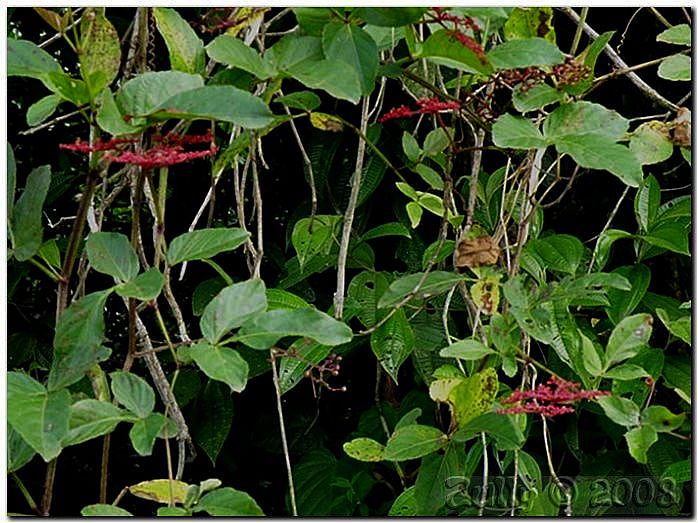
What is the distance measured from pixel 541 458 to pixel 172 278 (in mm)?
530

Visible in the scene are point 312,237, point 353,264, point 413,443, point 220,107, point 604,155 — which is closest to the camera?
point 220,107

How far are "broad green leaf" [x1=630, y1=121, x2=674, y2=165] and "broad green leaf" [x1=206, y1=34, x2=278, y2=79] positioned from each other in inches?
15.8

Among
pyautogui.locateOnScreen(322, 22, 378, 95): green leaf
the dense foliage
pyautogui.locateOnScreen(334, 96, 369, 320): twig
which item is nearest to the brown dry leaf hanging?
the dense foliage

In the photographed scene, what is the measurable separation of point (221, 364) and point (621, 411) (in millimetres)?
365

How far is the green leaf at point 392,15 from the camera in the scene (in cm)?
68

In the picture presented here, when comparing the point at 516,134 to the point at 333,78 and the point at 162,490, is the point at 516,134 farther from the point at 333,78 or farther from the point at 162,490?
the point at 162,490

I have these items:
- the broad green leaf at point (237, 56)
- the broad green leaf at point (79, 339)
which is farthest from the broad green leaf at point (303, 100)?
the broad green leaf at point (79, 339)

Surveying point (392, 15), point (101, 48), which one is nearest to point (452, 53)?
point (392, 15)

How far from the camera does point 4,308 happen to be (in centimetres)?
81

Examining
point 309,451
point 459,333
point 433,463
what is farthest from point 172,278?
point 433,463

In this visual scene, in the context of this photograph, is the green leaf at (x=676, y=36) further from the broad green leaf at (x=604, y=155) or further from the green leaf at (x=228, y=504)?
the green leaf at (x=228, y=504)

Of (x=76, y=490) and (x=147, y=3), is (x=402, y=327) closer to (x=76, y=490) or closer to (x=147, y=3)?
(x=147, y=3)

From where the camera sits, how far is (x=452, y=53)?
27.6 inches

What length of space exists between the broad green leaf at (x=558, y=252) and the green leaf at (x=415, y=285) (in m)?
0.16
